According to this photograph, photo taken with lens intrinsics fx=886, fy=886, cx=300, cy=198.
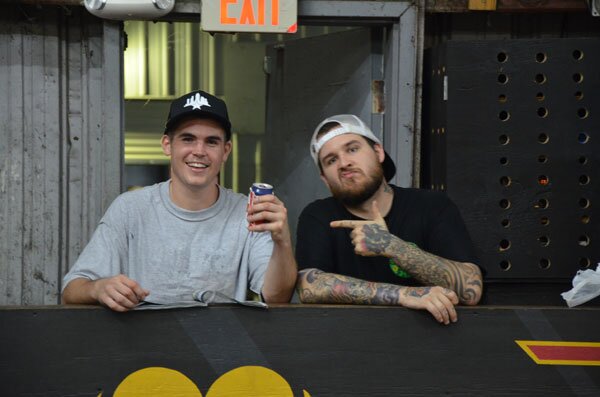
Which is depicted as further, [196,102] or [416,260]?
[196,102]

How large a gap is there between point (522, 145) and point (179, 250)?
2003mm

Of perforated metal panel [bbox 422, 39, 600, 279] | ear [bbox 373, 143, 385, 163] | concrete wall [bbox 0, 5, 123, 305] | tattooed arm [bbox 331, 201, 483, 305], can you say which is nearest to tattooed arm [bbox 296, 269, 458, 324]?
tattooed arm [bbox 331, 201, 483, 305]

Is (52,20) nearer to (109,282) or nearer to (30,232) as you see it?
(30,232)

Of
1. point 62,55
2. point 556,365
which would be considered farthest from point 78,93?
point 556,365

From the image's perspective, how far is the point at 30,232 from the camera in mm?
5023

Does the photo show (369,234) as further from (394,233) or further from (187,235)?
(187,235)

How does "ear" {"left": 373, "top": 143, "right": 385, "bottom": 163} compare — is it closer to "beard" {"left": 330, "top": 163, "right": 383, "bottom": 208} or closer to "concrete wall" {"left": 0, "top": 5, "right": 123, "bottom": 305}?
"beard" {"left": 330, "top": 163, "right": 383, "bottom": 208}

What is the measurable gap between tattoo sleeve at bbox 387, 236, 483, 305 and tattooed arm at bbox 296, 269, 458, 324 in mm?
166

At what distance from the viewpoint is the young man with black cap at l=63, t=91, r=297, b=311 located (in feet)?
11.6

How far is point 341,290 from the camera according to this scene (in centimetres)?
337

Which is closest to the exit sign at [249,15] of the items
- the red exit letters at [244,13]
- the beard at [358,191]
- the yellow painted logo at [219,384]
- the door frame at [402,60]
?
the red exit letters at [244,13]

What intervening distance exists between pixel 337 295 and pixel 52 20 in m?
2.62

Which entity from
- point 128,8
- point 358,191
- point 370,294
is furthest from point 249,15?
point 370,294

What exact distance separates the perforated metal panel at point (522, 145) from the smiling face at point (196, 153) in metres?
1.48
